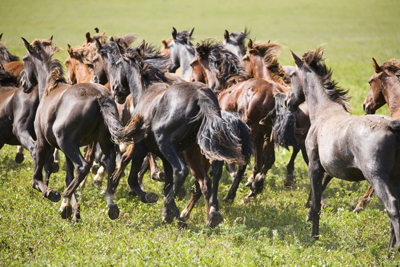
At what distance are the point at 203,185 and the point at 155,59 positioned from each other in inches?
86.9

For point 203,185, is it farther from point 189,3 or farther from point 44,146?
point 189,3

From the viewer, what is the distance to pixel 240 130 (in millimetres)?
6484

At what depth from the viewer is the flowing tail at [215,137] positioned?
19.6ft

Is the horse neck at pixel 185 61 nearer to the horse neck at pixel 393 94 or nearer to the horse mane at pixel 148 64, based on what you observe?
the horse mane at pixel 148 64

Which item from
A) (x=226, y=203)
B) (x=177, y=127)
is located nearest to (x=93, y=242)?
(x=177, y=127)

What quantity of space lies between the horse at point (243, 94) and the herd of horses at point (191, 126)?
1.0 inches

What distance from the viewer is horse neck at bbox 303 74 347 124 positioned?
634 cm

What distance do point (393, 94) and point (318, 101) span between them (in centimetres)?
137

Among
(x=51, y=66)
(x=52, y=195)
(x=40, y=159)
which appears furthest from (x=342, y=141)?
(x=51, y=66)

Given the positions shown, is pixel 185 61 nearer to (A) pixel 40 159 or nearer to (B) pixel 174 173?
(A) pixel 40 159

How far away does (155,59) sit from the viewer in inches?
294

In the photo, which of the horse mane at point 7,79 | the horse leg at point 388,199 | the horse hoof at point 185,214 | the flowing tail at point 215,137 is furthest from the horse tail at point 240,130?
the horse mane at point 7,79

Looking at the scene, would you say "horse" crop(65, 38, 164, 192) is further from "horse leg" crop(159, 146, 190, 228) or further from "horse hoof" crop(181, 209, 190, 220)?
"horse leg" crop(159, 146, 190, 228)

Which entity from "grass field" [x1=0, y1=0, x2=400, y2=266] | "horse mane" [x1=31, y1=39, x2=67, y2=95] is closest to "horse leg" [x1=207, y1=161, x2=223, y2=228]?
"grass field" [x1=0, y1=0, x2=400, y2=266]
